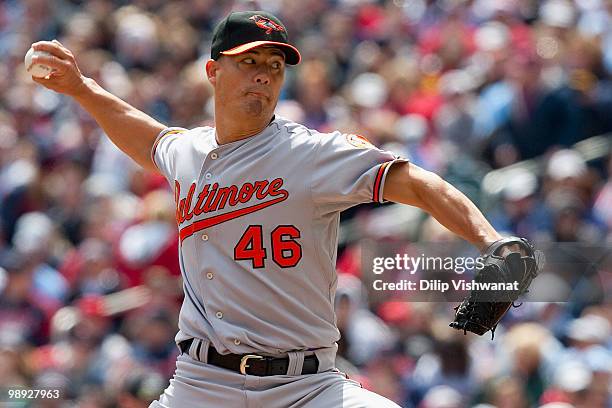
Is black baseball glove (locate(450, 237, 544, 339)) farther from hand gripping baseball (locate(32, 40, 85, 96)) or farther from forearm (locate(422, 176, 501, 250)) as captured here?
hand gripping baseball (locate(32, 40, 85, 96))

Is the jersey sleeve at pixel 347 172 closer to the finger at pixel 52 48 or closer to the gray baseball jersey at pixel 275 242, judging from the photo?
the gray baseball jersey at pixel 275 242

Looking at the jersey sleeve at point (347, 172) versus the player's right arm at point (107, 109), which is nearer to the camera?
the jersey sleeve at point (347, 172)

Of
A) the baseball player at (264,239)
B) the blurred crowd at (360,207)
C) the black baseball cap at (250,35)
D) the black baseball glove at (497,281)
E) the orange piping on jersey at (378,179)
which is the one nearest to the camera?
the black baseball glove at (497,281)

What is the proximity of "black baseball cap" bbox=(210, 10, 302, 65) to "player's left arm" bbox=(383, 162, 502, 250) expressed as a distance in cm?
59

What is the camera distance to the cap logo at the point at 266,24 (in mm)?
4004

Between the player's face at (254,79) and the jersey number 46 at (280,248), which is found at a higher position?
the player's face at (254,79)

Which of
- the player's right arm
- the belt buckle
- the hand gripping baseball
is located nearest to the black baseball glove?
the belt buckle

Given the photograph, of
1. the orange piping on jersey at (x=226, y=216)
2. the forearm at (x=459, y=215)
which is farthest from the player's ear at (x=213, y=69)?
the forearm at (x=459, y=215)

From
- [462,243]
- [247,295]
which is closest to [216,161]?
[247,295]

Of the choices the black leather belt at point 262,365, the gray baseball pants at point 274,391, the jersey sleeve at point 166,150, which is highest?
the jersey sleeve at point 166,150

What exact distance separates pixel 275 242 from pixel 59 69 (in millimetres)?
1153

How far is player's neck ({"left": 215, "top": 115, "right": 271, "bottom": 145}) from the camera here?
411 centimetres

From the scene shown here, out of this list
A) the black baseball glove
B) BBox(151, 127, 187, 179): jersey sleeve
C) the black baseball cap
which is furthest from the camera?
BBox(151, 127, 187, 179): jersey sleeve

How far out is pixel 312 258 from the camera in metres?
3.91
